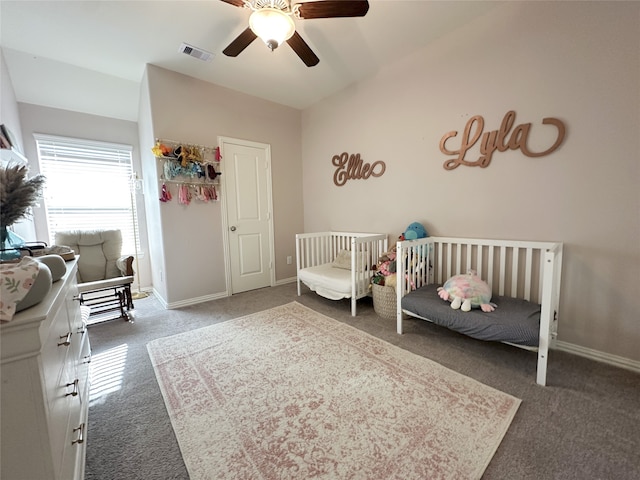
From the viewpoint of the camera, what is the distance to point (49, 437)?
0.70 metres

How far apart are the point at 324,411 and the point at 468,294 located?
1259 mm

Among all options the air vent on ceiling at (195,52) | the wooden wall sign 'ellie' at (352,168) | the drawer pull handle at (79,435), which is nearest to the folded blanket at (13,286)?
the drawer pull handle at (79,435)

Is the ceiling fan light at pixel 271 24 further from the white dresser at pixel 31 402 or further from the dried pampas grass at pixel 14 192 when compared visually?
the white dresser at pixel 31 402

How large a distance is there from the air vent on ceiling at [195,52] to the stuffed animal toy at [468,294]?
3.11 m

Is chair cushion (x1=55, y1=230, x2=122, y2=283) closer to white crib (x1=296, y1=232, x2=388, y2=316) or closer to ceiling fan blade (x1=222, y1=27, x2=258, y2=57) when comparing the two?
white crib (x1=296, y1=232, x2=388, y2=316)

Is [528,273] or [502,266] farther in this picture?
[502,266]

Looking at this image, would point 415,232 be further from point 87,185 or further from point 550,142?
point 87,185

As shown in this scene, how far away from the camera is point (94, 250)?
2814 mm

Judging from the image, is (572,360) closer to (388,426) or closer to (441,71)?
(388,426)

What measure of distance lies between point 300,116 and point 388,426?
13.0 ft

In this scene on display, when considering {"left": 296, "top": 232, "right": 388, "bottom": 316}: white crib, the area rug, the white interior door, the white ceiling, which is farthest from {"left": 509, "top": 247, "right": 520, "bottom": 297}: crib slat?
the white interior door

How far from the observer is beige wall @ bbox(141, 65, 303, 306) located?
9.11 feet

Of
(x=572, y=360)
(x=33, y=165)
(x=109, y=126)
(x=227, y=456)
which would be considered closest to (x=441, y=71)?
(x=572, y=360)

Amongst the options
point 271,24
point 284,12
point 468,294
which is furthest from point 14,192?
point 468,294
